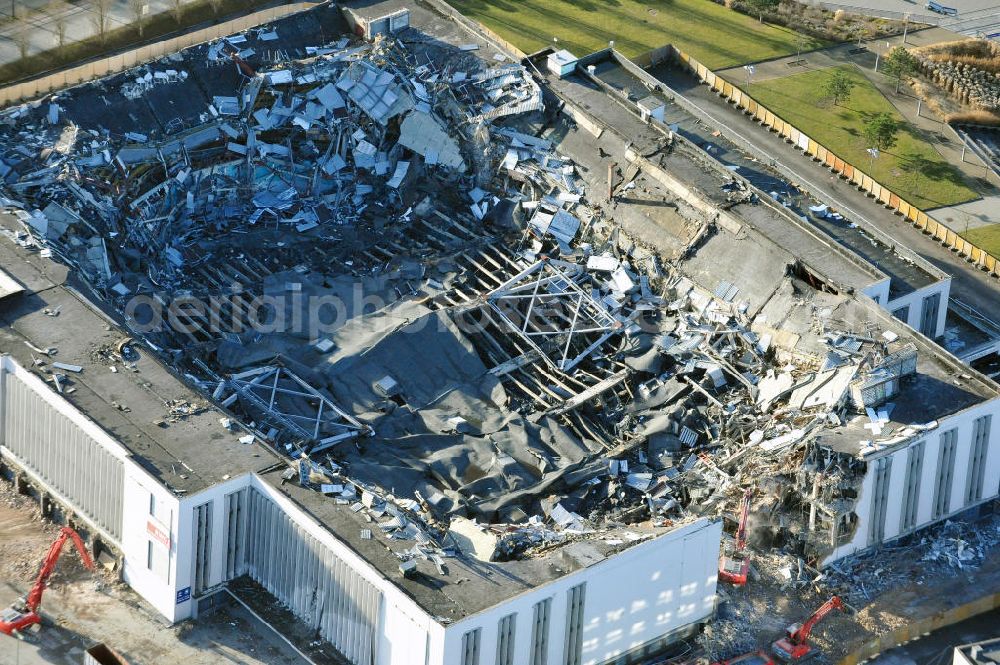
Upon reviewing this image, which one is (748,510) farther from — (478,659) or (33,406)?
(33,406)

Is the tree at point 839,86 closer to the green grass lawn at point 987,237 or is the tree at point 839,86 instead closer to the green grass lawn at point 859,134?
the green grass lawn at point 859,134

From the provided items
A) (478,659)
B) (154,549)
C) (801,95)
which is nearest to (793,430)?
(478,659)

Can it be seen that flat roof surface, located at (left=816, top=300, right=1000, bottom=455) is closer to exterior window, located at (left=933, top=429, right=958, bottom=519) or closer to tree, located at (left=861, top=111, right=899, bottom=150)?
exterior window, located at (left=933, top=429, right=958, bottom=519)

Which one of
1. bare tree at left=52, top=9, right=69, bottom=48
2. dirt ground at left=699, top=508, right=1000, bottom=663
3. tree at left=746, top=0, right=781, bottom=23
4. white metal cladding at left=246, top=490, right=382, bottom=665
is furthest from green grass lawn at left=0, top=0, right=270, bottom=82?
dirt ground at left=699, top=508, right=1000, bottom=663

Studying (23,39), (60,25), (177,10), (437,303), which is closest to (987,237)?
(437,303)

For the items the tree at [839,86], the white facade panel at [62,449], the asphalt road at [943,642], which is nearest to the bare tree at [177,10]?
the tree at [839,86]

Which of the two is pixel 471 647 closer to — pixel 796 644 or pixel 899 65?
pixel 796 644

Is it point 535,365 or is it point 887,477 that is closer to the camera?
point 887,477
